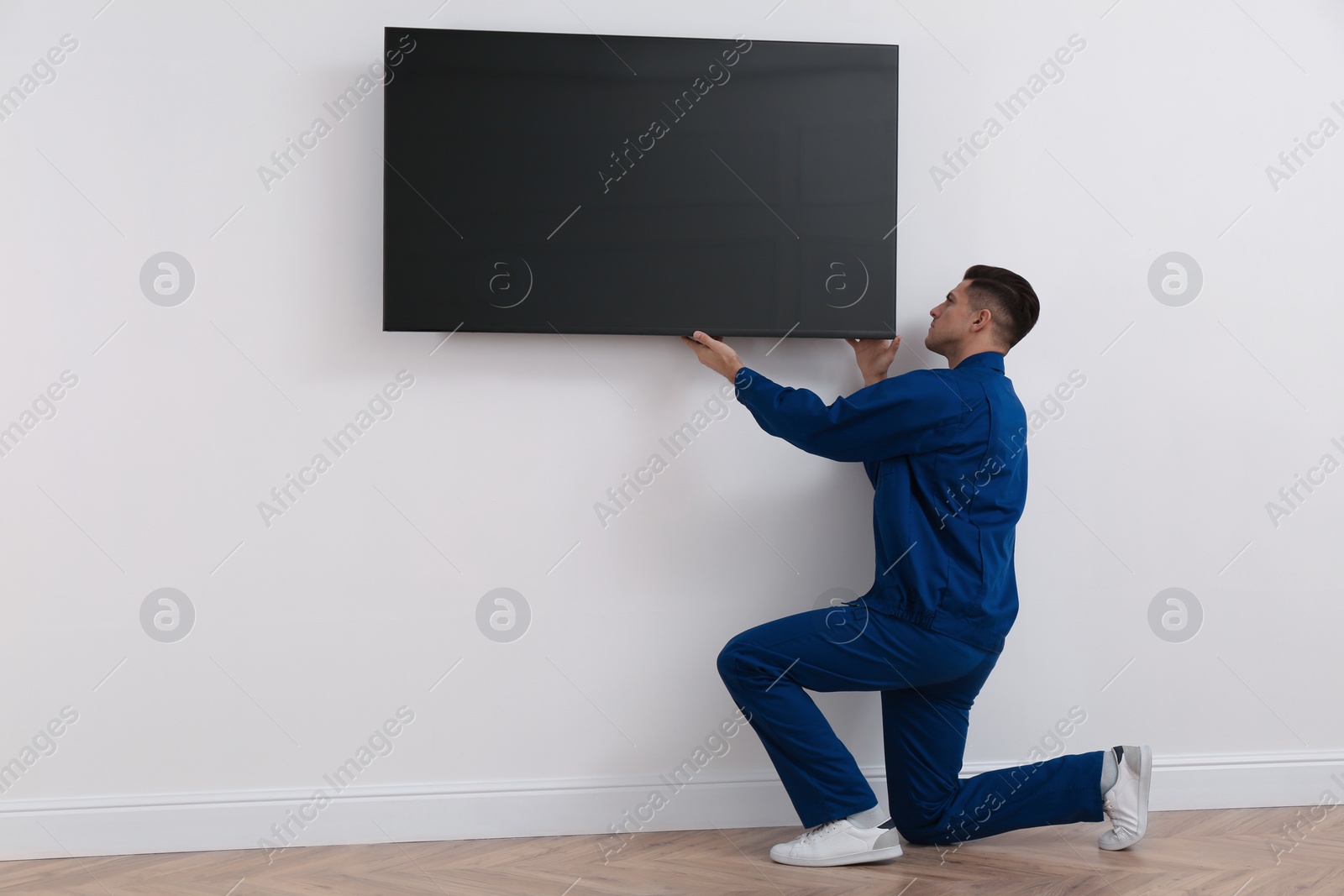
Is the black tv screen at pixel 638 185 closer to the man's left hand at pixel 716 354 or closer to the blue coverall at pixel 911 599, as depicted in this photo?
the man's left hand at pixel 716 354

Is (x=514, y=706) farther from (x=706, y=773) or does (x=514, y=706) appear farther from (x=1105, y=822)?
(x=1105, y=822)

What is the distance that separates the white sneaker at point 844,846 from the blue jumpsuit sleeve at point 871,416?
827 mm

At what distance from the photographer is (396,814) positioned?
7.09 feet

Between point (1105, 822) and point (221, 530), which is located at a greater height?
point (221, 530)

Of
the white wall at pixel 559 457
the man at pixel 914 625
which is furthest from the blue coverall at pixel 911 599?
the white wall at pixel 559 457

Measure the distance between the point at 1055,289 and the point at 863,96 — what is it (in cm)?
71

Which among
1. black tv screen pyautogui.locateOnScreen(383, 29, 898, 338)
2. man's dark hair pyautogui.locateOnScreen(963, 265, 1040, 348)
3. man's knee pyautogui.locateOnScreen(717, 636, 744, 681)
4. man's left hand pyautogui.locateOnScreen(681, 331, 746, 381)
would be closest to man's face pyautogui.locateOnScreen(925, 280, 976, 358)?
man's dark hair pyautogui.locateOnScreen(963, 265, 1040, 348)

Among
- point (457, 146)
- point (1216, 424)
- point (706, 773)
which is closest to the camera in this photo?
point (457, 146)

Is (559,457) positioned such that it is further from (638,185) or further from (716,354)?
Answer: (638,185)

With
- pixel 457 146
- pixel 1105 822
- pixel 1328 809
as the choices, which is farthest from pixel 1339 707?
pixel 457 146

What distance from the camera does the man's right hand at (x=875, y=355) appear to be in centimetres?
224

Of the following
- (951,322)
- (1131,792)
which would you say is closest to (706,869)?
(1131,792)

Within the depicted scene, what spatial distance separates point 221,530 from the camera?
213 centimetres

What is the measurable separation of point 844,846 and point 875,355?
1.13m
